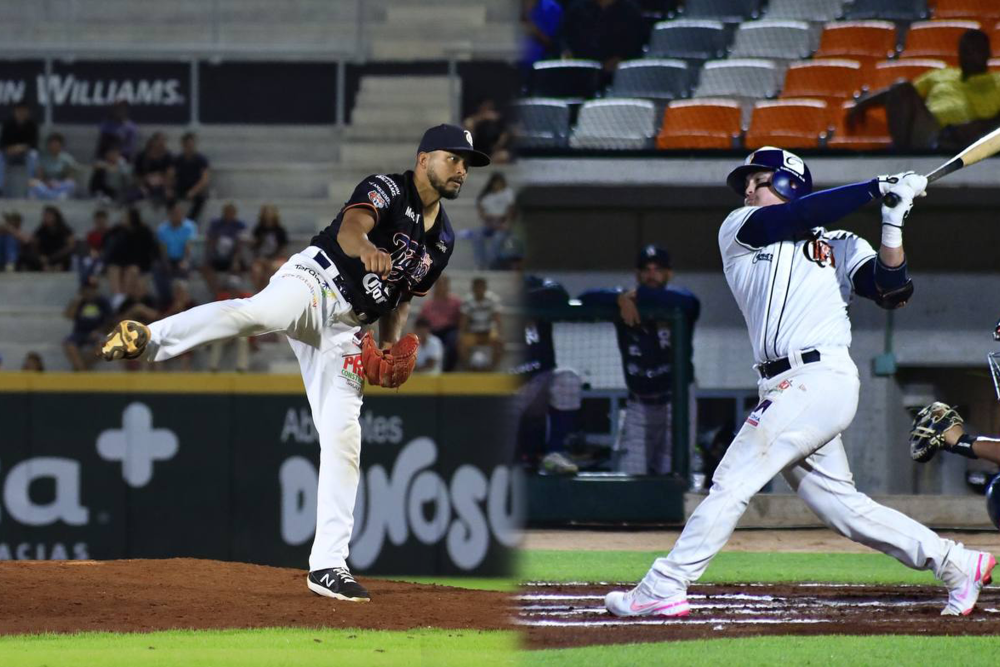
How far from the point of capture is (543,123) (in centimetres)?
959

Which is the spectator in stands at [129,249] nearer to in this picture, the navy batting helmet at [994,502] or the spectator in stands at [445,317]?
the spectator in stands at [445,317]

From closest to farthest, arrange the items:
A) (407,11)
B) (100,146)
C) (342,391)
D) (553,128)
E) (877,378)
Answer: (342,391), (877,378), (553,128), (100,146), (407,11)

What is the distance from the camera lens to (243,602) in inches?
189

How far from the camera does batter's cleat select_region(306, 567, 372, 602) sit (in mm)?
4824

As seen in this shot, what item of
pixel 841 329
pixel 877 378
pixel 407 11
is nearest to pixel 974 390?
pixel 877 378

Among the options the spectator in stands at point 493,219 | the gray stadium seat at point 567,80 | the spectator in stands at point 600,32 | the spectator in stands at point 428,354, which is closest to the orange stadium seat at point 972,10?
the spectator in stands at point 600,32

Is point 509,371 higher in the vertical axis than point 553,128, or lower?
lower

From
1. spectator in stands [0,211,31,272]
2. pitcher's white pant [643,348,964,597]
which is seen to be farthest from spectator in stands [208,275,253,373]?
pitcher's white pant [643,348,964,597]

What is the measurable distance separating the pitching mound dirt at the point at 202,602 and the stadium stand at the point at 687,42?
650 centimetres

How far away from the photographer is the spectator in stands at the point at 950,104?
8.65m

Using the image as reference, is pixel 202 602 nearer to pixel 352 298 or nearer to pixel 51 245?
pixel 352 298

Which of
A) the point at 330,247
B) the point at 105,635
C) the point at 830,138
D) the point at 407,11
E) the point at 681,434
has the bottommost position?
the point at 105,635

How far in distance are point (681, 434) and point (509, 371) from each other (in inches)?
42.9

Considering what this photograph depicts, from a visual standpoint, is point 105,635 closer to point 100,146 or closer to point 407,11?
point 100,146
